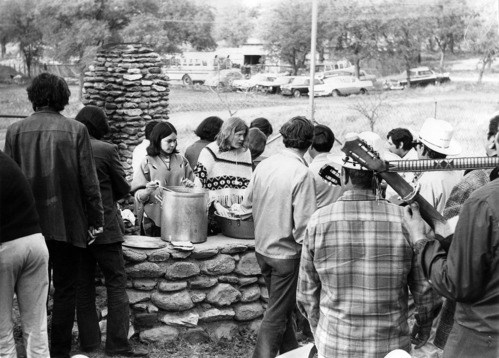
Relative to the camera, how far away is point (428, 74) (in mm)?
17156

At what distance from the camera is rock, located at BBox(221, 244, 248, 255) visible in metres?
5.83

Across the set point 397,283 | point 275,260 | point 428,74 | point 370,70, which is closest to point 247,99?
point 370,70

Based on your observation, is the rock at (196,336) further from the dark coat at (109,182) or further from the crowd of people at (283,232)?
the dark coat at (109,182)

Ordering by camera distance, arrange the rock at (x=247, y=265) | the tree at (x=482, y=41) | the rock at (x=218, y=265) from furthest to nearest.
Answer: the tree at (x=482, y=41) < the rock at (x=247, y=265) < the rock at (x=218, y=265)

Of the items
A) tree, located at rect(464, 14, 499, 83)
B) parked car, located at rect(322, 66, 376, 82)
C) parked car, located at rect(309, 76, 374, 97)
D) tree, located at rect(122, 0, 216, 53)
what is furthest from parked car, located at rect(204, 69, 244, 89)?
tree, located at rect(464, 14, 499, 83)

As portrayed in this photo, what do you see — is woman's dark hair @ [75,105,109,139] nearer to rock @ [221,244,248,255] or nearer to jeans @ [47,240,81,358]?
jeans @ [47,240,81,358]

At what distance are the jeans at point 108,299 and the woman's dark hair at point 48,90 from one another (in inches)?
42.3

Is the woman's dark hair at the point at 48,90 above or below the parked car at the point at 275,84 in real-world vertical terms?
above

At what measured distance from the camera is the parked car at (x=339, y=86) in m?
16.3

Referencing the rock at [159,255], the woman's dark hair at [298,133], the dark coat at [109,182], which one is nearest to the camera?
the woman's dark hair at [298,133]

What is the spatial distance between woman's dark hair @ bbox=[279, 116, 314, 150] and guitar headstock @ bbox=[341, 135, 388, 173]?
169 cm

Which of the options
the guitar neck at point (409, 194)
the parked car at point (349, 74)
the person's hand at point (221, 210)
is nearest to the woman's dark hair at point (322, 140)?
the person's hand at point (221, 210)

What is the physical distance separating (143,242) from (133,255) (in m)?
0.14

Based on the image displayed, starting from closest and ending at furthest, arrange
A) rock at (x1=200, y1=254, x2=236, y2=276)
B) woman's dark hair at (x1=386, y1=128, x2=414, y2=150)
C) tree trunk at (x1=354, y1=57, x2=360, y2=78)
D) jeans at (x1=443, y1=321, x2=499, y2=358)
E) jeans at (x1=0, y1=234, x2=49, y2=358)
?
jeans at (x1=443, y1=321, x2=499, y2=358), jeans at (x1=0, y1=234, x2=49, y2=358), rock at (x1=200, y1=254, x2=236, y2=276), woman's dark hair at (x1=386, y1=128, x2=414, y2=150), tree trunk at (x1=354, y1=57, x2=360, y2=78)
